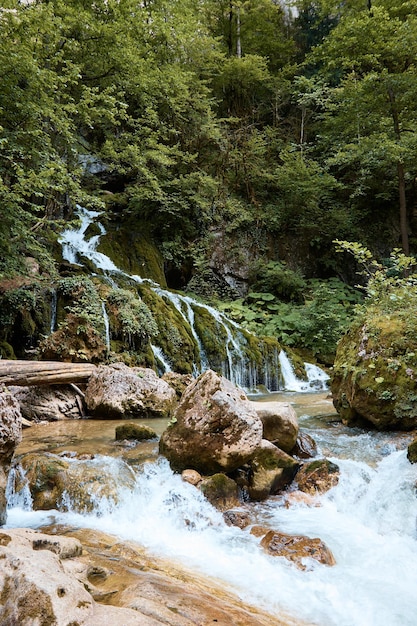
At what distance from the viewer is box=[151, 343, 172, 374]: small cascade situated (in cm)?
1024

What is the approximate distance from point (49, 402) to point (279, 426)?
180 inches

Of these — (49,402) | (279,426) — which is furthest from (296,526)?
(49,402)

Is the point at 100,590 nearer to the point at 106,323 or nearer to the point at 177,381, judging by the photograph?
the point at 177,381

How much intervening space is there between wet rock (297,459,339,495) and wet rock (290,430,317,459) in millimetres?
351

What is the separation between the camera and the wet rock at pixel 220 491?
4129 mm

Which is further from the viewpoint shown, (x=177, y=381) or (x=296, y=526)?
(x=177, y=381)

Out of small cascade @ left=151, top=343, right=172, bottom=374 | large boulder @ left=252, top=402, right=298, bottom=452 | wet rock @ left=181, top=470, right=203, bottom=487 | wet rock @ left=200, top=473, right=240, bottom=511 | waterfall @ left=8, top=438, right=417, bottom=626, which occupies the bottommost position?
waterfall @ left=8, top=438, right=417, bottom=626

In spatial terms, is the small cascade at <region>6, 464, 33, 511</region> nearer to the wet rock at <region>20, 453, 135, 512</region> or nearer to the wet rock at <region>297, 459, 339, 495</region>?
the wet rock at <region>20, 453, 135, 512</region>

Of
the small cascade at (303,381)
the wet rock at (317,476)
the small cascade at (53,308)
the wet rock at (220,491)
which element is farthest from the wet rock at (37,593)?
the small cascade at (303,381)

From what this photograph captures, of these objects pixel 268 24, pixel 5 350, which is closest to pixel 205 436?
pixel 5 350

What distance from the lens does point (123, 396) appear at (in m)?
7.34

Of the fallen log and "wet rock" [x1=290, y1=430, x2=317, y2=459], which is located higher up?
the fallen log

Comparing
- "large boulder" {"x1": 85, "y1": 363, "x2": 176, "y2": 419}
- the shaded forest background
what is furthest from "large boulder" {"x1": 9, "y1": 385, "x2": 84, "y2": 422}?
the shaded forest background

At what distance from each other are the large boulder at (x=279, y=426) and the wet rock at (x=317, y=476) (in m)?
0.38
